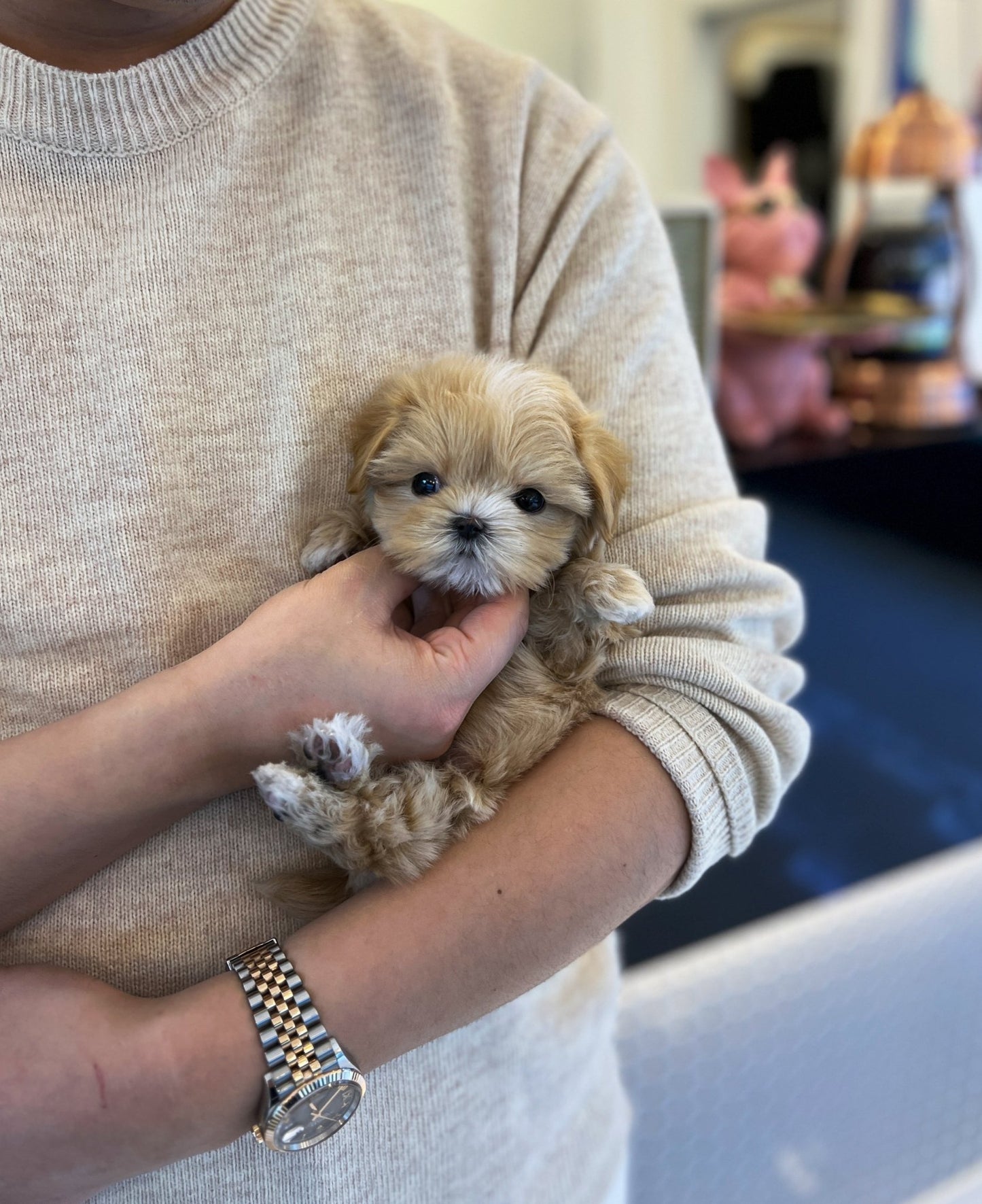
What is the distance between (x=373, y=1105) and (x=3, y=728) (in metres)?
0.41

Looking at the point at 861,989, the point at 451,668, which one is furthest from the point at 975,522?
the point at 451,668

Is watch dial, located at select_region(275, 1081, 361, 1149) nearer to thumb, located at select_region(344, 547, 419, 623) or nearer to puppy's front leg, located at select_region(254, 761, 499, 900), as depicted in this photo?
puppy's front leg, located at select_region(254, 761, 499, 900)

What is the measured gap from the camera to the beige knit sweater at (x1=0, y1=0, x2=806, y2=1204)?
718 millimetres

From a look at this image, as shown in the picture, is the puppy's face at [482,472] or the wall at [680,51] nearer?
the puppy's face at [482,472]

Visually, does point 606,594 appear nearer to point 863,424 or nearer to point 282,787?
point 282,787

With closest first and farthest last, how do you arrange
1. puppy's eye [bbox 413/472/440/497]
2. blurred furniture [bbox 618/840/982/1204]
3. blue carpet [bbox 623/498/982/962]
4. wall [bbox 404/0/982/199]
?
puppy's eye [bbox 413/472/440/497] → blurred furniture [bbox 618/840/982/1204] → blue carpet [bbox 623/498/982/962] → wall [bbox 404/0/982/199]

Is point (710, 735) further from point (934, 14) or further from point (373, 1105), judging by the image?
point (934, 14)

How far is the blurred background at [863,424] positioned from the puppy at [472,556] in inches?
57.2

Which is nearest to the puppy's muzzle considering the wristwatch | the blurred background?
the wristwatch

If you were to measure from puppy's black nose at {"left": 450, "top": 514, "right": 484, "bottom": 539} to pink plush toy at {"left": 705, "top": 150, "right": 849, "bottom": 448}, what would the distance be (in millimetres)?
1870

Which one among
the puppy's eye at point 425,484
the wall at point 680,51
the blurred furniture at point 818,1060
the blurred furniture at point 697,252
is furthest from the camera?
the wall at point 680,51

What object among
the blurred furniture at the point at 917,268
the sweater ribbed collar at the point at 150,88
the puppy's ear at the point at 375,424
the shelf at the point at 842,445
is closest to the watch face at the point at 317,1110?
the puppy's ear at the point at 375,424

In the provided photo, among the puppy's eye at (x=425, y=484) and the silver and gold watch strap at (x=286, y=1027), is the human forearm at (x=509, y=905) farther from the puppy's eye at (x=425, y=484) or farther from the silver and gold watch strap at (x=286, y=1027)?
the puppy's eye at (x=425, y=484)

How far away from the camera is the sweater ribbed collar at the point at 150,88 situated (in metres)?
0.74
